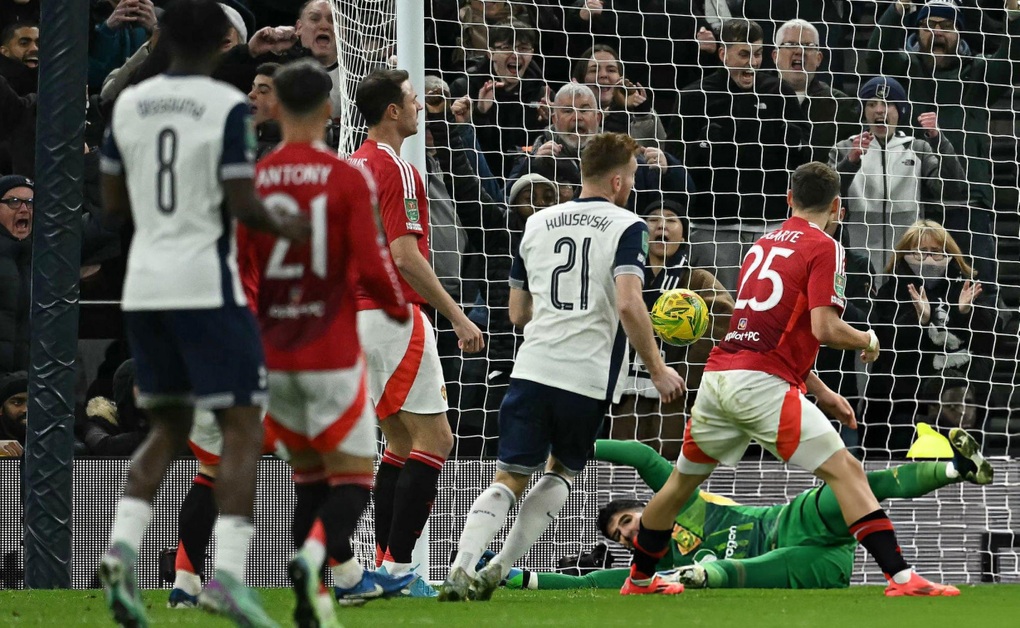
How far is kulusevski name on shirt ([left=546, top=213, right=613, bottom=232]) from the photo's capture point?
5.89m

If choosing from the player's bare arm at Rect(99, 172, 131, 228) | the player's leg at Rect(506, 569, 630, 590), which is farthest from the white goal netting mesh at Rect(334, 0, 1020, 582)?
the player's bare arm at Rect(99, 172, 131, 228)

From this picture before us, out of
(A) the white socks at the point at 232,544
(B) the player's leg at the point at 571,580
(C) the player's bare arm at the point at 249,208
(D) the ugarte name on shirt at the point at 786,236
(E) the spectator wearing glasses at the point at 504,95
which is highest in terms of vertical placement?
(E) the spectator wearing glasses at the point at 504,95

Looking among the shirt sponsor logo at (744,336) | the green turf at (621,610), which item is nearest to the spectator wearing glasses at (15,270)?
the green turf at (621,610)

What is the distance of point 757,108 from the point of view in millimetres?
9648

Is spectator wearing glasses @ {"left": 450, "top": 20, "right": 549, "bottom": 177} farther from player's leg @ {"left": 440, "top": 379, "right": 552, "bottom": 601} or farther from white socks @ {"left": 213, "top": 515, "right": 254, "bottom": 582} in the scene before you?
white socks @ {"left": 213, "top": 515, "right": 254, "bottom": 582}

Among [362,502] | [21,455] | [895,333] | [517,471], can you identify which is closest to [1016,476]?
[895,333]

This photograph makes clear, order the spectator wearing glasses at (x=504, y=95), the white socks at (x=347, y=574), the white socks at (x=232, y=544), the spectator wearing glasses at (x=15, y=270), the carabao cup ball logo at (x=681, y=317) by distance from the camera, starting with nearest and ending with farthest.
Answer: the white socks at (x=232, y=544) → the white socks at (x=347, y=574) → the carabao cup ball logo at (x=681, y=317) → the spectator wearing glasses at (x=15, y=270) → the spectator wearing glasses at (x=504, y=95)

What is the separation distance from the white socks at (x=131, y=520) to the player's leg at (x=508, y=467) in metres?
2.00

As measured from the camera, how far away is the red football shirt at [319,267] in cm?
429

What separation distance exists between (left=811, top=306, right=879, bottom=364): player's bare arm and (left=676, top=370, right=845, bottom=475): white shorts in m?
0.32

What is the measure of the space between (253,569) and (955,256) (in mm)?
4683

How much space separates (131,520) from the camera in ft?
13.1

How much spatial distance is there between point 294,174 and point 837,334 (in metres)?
2.64

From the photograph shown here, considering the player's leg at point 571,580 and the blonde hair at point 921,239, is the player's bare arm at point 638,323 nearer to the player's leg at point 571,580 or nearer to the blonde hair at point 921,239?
the player's leg at point 571,580
